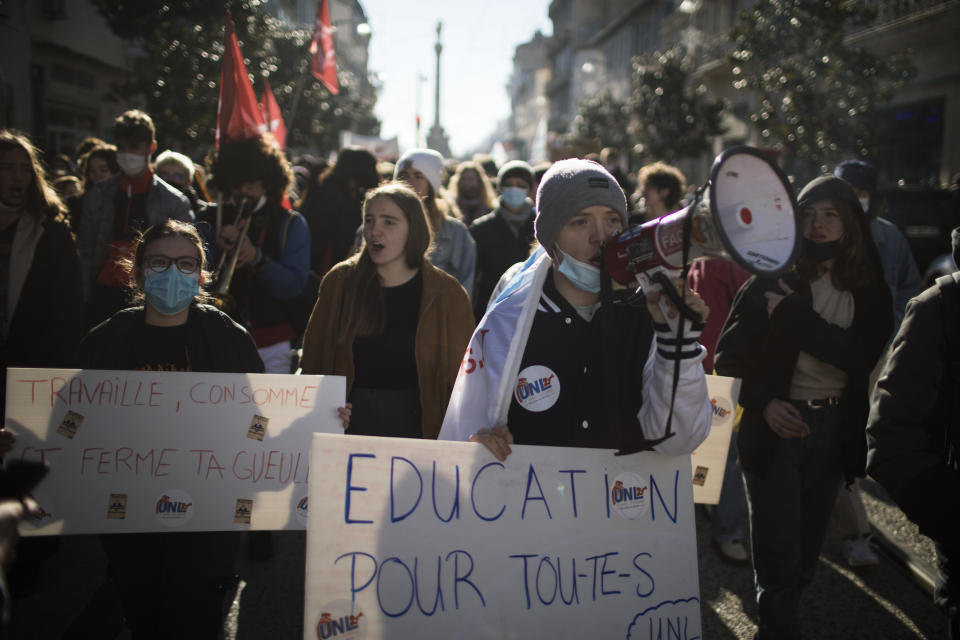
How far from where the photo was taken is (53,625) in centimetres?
332

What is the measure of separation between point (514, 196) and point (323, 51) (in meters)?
6.50

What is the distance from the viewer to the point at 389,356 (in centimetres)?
322

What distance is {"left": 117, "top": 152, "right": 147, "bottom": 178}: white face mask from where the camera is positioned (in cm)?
458

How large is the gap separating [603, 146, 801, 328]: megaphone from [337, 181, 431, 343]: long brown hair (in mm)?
1810

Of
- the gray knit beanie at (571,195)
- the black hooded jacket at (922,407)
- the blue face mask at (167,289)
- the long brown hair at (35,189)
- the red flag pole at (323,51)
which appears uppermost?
the red flag pole at (323,51)

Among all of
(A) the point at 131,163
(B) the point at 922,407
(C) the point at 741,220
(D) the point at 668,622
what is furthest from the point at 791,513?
(A) the point at 131,163

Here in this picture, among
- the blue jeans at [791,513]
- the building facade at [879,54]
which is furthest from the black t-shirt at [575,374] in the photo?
the building facade at [879,54]

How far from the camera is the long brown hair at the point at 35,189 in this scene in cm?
366

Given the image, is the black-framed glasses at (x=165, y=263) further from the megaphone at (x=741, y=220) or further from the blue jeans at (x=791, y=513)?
the blue jeans at (x=791, y=513)

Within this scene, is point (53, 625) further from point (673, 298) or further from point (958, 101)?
point (958, 101)

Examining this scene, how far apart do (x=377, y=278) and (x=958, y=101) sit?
16567 mm

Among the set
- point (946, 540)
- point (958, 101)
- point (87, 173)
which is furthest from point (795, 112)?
point (946, 540)

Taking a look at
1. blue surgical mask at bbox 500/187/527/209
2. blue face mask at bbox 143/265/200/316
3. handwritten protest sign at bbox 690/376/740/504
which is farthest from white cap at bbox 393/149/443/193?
handwritten protest sign at bbox 690/376/740/504

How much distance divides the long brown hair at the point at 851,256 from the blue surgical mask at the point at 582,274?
5.01 feet
